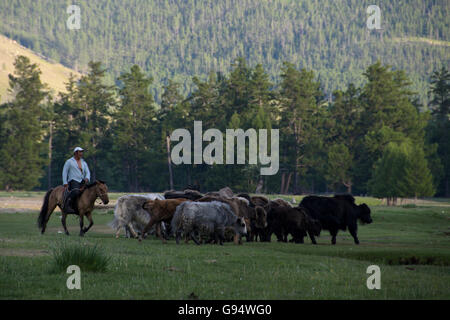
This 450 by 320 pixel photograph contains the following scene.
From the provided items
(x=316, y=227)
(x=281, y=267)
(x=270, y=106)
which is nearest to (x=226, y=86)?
(x=270, y=106)

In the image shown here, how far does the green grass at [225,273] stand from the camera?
1234cm

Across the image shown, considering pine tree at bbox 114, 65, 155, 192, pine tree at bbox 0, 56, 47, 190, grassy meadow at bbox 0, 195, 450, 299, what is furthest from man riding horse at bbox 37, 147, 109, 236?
pine tree at bbox 114, 65, 155, 192

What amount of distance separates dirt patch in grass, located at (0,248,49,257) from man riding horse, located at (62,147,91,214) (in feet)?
19.4

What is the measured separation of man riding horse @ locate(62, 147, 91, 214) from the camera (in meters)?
23.7

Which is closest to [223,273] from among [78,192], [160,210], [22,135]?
[160,210]

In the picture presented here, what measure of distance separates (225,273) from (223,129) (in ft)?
296

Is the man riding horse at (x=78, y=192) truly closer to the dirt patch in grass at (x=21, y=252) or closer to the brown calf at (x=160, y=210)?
the brown calf at (x=160, y=210)

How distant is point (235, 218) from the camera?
2300cm

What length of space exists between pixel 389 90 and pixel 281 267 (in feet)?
316

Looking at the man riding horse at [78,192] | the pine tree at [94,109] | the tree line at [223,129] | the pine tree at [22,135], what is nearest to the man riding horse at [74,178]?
the man riding horse at [78,192]

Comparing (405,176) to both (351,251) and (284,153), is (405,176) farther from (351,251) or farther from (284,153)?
(351,251)

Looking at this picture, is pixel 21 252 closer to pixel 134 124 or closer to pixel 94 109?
pixel 134 124

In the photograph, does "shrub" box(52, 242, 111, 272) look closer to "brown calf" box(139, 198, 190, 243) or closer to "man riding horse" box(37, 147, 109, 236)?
"brown calf" box(139, 198, 190, 243)
